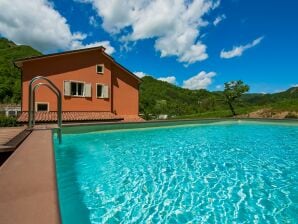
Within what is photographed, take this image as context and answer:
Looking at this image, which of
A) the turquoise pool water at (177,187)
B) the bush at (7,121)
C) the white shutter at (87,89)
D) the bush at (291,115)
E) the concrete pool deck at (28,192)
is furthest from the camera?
the bush at (291,115)

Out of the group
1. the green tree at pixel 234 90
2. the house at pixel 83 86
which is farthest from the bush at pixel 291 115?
the house at pixel 83 86

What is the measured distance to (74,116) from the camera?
1620 cm

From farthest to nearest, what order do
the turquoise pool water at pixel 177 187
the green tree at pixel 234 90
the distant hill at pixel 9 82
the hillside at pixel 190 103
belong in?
the distant hill at pixel 9 82 < the hillside at pixel 190 103 < the green tree at pixel 234 90 < the turquoise pool water at pixel 177 187

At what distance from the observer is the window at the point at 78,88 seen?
1695 cm

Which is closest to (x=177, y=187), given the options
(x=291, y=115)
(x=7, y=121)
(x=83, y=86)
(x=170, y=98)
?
(x=7, y=121)

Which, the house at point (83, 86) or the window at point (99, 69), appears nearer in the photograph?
the house at point (83, 86)

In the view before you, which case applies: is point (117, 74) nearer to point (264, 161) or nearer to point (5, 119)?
point (5, 119)

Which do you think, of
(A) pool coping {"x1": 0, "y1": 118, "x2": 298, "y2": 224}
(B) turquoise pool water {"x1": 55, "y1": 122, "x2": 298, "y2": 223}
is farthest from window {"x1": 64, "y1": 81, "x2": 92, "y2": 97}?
(A) pool coping {"x1": 0, "y1": 118, "x2": 298, "y2": 224}

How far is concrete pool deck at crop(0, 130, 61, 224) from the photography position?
1.76 metres

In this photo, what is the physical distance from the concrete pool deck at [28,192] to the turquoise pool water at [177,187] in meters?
0.77

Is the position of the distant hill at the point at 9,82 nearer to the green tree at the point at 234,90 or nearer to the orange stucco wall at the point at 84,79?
the orange stucco wall at the point at 84,79

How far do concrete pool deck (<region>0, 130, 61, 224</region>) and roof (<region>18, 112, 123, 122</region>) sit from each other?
38.6ft

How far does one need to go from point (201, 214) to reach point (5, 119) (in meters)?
13.5

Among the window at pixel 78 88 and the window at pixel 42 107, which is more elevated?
the window at pixel 78 88
